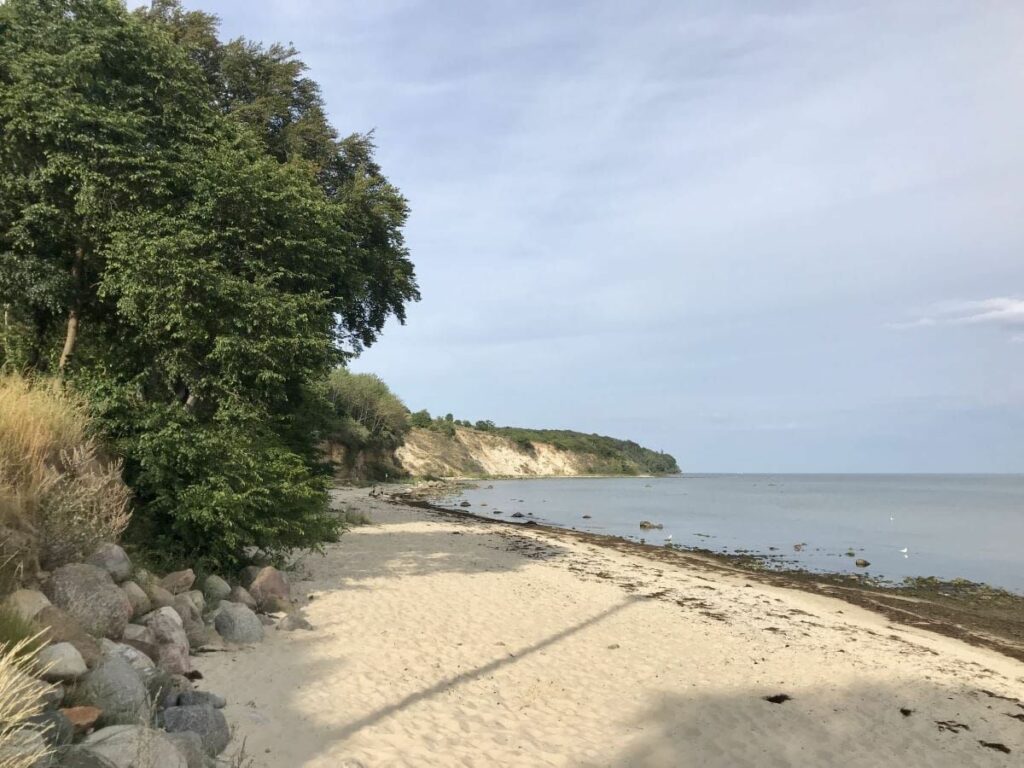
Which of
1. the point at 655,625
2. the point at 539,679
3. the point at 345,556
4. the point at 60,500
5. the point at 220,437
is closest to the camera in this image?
the point at 60,500

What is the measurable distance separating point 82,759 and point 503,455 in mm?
135021

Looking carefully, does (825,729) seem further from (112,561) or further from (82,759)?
(112,561)

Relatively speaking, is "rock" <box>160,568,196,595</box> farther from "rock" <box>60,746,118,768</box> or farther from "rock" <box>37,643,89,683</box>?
"rock" <box>60,746,118,768</box>

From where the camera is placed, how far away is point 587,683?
8.84 meters

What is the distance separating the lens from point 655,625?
1268 cm

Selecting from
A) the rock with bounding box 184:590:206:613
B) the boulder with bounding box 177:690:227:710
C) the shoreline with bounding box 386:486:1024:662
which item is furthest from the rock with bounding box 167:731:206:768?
the shoreline with bounding box 386:486:1024:662

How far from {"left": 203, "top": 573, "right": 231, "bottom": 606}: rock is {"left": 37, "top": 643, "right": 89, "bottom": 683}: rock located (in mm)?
4632

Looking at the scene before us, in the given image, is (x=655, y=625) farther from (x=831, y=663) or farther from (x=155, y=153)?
(x=155, y=153)

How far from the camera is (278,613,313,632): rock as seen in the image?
384 inches

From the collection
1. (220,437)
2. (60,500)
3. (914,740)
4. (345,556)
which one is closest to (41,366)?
(220,437)

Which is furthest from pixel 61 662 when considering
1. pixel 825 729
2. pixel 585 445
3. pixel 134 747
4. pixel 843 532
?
pixel 585 445

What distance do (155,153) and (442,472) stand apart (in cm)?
9777

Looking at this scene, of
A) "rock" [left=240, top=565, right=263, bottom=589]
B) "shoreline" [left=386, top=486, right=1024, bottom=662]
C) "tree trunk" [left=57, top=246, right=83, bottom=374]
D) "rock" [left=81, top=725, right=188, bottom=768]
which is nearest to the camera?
"rock" [left=81, top=725, right=188, bottom=768]

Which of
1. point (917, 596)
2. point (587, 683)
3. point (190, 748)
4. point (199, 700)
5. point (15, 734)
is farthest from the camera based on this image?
point (917, 596)
